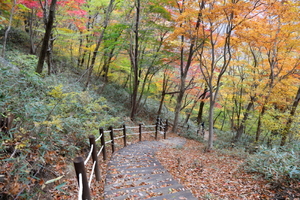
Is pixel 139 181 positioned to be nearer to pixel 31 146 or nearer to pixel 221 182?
pixel 221 182

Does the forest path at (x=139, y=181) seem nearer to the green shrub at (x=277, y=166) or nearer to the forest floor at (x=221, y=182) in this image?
the forest floor at (x=221, y=182)

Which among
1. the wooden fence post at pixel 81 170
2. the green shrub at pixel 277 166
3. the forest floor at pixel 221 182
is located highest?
the wooden fence post at pixel 81 170

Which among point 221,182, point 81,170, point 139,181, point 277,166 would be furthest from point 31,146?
point 277,166

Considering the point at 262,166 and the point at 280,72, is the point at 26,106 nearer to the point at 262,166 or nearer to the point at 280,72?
the point at 262,166

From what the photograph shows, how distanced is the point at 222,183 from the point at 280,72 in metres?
9.52

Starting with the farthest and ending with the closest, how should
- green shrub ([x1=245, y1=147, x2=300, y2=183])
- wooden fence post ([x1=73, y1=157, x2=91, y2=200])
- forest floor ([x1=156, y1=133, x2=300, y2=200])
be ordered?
1. green shrub ([x1=245, y1=147, x2=300, y2=183])
2. forest floor ([x1=156, y1=133, x2=300, y2=200])
3. wooden fence post ([x1=73, y1=157, x2=91, y2=200])

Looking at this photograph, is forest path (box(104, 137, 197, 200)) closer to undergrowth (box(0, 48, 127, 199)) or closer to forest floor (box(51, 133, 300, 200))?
forest floor (box(51, 133, 300, 200))

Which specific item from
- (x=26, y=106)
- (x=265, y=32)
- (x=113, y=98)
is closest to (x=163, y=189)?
(x=26, y=106)

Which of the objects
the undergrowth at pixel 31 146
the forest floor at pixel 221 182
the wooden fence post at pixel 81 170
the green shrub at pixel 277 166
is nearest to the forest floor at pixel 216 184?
the forest floor at pixel 221 182

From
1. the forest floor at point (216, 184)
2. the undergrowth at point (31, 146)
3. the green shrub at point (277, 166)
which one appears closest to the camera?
the undergrowth at point (31, 146)

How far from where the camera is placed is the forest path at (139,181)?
3627 millimetres

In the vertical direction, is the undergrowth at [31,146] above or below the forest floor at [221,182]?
above

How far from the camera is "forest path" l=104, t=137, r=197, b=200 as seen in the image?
3.63 m

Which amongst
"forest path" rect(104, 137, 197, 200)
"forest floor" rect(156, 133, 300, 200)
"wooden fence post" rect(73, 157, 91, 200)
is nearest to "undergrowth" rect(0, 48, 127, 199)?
"wooden fence post" rect(73, 157, 91, 200)
